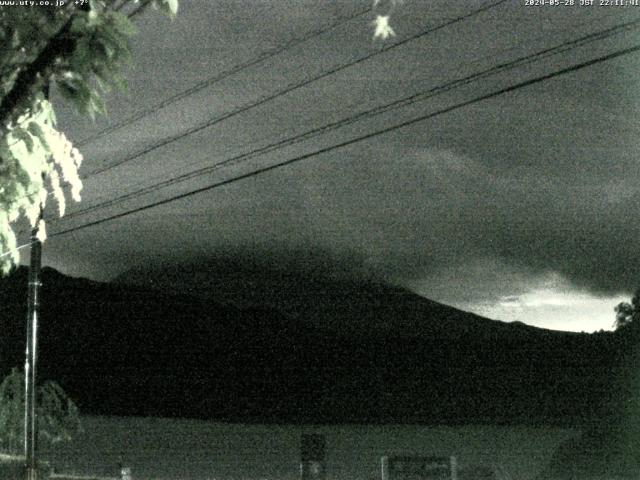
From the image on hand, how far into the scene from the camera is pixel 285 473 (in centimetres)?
6894

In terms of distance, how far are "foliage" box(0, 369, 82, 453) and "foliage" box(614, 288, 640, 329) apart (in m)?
26.9

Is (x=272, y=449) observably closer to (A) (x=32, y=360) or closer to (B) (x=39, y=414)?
(B) (x=39, y=414)

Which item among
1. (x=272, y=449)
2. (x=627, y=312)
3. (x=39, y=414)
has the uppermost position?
(x=627, y=312)

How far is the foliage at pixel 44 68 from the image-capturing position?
468 cm

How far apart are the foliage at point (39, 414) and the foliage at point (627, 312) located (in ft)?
88.3

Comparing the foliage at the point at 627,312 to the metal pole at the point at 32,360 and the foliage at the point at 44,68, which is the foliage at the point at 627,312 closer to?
the metal pole at the point at 32,360

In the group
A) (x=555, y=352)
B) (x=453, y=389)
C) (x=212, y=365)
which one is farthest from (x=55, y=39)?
(x=212, y=365)

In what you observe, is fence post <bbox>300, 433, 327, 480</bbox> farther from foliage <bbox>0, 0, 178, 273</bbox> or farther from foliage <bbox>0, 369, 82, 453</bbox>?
foliage <bbox>0, 369, 82, 453</bbox>

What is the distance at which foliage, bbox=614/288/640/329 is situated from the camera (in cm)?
4797

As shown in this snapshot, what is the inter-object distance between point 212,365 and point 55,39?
168539mm

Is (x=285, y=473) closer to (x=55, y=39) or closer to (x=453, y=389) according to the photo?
(x=453, y=389)

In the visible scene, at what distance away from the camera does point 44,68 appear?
4.87 m

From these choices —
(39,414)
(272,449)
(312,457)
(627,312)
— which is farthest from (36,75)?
(272,449)

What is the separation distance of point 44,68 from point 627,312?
4736 centimetres
